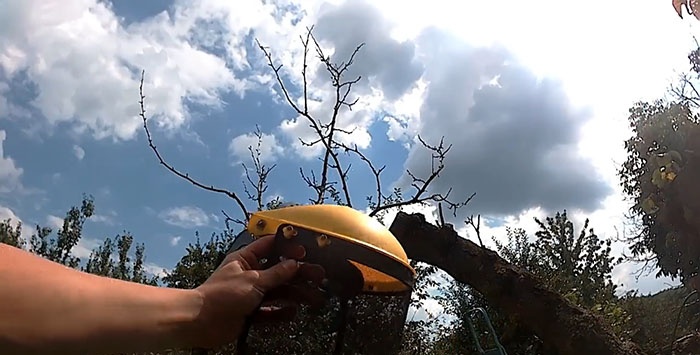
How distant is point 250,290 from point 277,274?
59mm

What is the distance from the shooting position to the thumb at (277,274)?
45.0 inches

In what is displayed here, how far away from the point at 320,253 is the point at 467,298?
11.1 meters

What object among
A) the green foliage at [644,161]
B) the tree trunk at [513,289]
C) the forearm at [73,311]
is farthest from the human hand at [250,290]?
the green foliage at [644,161]

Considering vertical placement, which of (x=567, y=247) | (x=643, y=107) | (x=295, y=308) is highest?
(x=643, y=107)

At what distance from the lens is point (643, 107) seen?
16.4 metres

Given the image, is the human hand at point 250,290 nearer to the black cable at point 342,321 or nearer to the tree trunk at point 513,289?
the black cable at point 342,321

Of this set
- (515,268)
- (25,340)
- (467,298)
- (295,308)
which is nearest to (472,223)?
(515,268)

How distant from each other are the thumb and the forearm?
226mm

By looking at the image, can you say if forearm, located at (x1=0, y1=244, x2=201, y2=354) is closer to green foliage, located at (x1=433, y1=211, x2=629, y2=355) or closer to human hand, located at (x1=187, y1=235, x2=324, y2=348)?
human hand, located at (x1=187, y1=235, x2=324, y2=348)

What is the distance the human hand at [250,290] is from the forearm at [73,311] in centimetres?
13

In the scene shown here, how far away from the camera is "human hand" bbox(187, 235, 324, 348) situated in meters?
1.06

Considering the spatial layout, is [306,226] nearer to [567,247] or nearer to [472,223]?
[472,223]

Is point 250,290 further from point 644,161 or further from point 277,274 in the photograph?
point 644,161

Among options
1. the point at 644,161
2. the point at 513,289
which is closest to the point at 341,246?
the point at 513,289
